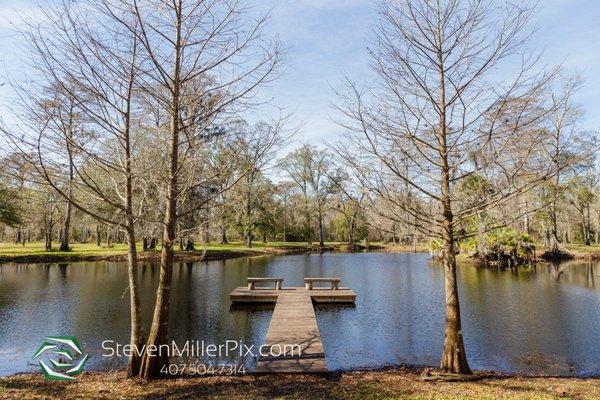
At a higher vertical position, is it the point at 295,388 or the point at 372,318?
the point at 295,388

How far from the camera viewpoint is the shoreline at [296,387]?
222 inches

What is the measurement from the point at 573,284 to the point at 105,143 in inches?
851

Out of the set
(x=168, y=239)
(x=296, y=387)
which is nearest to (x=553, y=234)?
(x=296, y=387)

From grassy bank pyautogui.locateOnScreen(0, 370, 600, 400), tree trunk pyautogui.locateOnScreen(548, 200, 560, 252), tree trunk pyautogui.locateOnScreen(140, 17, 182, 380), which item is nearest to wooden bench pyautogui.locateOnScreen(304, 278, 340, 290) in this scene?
grassy bank pyautogui.locateOnScreen(0, 370, 600, 400)

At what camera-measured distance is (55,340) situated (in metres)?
10.1

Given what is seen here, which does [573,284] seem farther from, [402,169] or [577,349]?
[402,169]

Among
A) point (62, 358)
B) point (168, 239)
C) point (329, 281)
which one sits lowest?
point (62, 358)

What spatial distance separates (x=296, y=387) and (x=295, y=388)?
0.08m

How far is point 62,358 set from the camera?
31.1ft

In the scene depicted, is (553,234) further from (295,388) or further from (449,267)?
(295,388)

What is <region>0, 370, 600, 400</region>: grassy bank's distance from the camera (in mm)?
5605

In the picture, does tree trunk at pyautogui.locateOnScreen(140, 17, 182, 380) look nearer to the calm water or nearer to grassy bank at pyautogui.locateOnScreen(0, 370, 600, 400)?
grassy bank at pyautogui.locateOnScreen(0, 370, 600, 400)

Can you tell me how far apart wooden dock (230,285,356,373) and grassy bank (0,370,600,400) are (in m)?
0.99

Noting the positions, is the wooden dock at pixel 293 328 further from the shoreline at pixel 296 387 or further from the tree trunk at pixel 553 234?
the tree trunk at pixel 553 234
